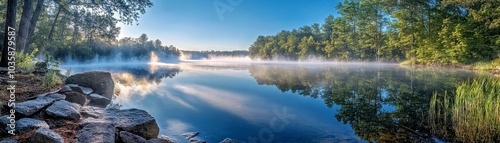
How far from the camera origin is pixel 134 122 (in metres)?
4.22

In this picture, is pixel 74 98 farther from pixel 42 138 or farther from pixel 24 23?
pixel 24 23

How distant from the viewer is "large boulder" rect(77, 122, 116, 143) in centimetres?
311

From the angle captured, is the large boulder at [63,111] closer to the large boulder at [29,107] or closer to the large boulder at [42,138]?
the large boulder at [29,107]

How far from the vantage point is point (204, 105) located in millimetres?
7969

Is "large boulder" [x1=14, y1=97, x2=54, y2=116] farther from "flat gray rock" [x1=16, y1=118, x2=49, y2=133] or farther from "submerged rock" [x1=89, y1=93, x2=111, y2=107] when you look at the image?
"submerged rock" [x1=89, y1=93, x2=111, y2=107]

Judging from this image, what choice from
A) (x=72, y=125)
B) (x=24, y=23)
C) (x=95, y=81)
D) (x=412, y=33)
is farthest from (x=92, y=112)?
(x=412, y=33)

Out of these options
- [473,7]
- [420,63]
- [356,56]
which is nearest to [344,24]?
[356,56]

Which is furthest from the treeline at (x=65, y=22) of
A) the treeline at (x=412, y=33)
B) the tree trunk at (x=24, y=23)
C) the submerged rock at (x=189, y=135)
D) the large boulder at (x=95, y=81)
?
the treeline at (x=412, y=33)

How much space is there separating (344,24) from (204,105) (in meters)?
41.8

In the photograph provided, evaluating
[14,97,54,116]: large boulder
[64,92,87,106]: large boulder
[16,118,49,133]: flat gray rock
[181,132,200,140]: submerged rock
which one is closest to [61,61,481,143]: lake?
[181,132,200,140]: submerged rock

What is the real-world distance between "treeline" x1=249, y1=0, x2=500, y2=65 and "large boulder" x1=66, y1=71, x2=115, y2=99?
29.4 meters

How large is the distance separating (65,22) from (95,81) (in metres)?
30.8

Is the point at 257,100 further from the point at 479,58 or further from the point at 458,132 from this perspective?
the point at 479,58

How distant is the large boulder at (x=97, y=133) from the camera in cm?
311
